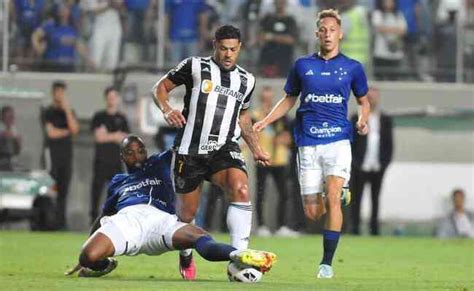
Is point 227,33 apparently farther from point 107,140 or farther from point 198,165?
point 107,140

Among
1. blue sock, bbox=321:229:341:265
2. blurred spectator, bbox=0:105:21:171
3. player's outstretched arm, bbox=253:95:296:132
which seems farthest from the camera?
blurred spectator, bbox=0:105:21:171

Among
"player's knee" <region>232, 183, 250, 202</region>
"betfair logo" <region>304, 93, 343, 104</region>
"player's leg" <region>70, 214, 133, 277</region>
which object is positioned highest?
"betfair logo" <region>304, 93, 343, 104</region>

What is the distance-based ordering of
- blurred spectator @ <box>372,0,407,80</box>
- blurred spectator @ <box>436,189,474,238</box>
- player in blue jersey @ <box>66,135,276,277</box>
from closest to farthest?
player in blue jersey @ <box>66,135,276,277</box> < blurred spectator @ <box>436,189,474,238</box> < blurred spectator @ <box>372,0,407,80</box>

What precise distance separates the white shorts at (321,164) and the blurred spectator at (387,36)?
11487 millimetres

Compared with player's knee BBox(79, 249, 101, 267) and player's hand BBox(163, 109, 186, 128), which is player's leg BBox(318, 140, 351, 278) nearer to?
player's hand BBox(163, 109, 186, 128)

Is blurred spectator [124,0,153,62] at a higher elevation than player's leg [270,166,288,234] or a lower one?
higher

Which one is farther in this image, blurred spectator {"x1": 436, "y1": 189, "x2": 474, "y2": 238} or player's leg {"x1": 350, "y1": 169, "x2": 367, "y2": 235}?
blurred spectator {"x1": 436, "y1": 189, "x2": 474, "y2": 238}

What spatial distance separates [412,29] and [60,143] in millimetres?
6032

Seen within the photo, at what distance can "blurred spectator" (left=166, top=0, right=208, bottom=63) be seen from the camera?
83.8 feet

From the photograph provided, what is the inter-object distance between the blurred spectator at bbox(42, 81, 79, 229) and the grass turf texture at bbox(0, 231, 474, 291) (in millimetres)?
1756

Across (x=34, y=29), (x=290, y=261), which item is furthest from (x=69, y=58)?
(x=290, y=261)

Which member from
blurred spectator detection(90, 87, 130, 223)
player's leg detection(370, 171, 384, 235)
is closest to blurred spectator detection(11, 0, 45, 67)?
blurred spectator detection(90, 87, 130, 223)

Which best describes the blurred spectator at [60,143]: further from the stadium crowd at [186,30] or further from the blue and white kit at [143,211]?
the blue and white kit at [143,211]

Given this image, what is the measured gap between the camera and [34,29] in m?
25.3
